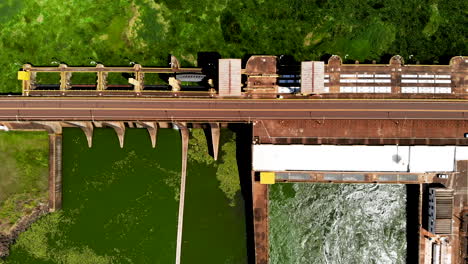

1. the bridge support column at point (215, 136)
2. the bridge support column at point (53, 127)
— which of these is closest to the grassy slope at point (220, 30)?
the bridge support column at point (53, 127)

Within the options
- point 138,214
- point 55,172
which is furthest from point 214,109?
point 55,172

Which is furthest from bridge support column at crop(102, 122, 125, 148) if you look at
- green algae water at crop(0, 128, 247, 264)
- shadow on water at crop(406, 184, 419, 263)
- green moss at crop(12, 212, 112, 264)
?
shadow on water at crop(406, 184, 419, 263)

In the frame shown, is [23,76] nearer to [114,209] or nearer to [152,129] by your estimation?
[152,129]

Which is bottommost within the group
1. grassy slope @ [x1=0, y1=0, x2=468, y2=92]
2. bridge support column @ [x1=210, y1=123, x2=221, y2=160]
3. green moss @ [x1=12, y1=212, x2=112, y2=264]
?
green moss @ [x1=12, y1=212, x2=112, y2=264]

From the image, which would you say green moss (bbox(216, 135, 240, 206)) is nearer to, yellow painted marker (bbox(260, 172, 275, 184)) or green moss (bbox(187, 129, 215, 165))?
green moss (bbox(187, 129, 215, 165))

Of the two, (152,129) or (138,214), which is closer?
(152,129)

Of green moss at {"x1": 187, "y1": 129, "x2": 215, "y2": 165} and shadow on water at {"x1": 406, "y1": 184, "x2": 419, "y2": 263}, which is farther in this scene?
green moss at {"x1": 187, "y1": 129, "x2": 215, "y2": 165}

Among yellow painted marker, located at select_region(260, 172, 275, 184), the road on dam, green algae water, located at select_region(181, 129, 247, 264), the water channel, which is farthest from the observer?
green algae water, located at select_region(181, 129, 247, 264)

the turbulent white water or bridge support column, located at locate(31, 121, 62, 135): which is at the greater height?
bridge support column, located at locate(31, 121, 62, 135)
